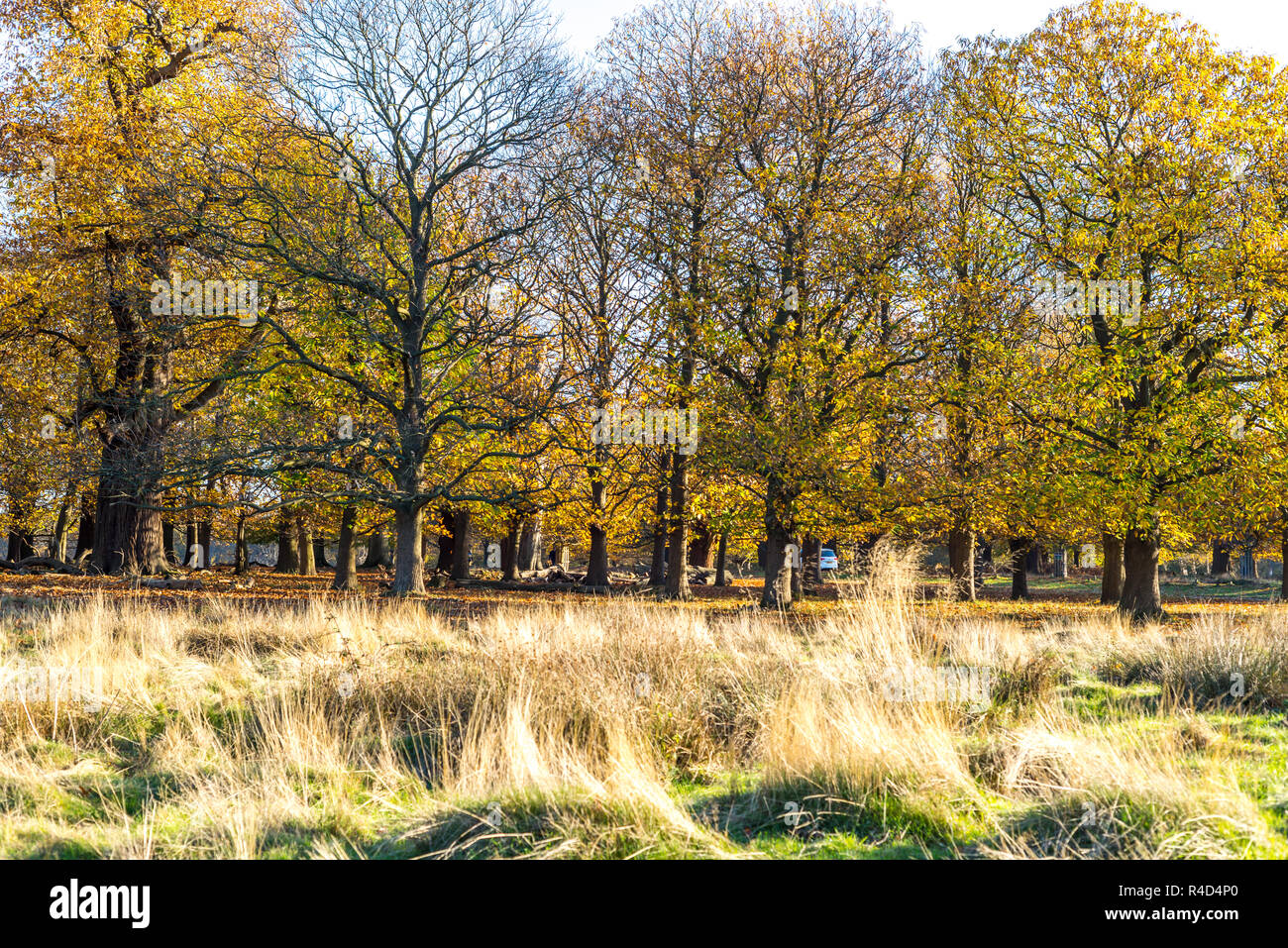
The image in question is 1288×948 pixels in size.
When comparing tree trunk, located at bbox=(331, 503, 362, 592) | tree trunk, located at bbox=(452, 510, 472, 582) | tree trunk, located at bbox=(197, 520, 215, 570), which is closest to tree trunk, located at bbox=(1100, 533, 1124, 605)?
tree trunk, located at bbox=(452, 510, 472, 582)

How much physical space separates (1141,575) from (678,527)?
890cm

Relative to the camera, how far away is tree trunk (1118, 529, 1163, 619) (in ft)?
52.7

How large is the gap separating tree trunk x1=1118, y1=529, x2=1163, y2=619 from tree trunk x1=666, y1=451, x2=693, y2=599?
8.30 meters

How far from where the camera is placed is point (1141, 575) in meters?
16.3

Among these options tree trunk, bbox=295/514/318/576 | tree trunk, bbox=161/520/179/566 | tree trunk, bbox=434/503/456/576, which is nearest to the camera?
tree trunk, bbox=161/520/179/566

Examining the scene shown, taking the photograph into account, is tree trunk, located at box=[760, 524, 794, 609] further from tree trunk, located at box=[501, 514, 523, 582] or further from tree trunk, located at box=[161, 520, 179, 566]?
tree trunk, located at box=[161, 520, 179, 566]

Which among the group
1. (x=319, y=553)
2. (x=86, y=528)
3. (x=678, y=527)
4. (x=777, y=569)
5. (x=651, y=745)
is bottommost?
(x=319, y=553)

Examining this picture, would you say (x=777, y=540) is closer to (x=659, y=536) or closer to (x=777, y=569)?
(x=777, y=569)

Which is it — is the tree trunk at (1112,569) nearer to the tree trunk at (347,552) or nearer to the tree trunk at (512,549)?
the tree trunk at (512,549)

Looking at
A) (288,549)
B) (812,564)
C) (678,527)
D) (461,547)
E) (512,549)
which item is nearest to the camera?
(678,527)

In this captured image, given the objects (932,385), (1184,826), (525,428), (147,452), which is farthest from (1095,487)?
(147,452)

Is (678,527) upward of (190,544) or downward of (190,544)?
upward

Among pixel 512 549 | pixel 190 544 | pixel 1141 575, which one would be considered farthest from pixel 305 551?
pixel 1141 575

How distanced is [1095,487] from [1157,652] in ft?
21.4
